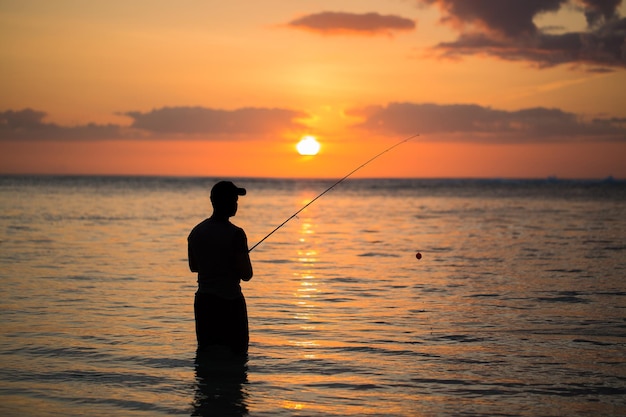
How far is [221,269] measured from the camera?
23.7 feet

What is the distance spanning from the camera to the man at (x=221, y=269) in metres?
7.14

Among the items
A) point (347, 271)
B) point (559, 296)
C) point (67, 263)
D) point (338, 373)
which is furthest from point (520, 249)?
point (338, 373)

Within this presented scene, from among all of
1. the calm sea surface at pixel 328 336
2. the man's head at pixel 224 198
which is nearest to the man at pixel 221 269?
the man's head at pixel 224 198

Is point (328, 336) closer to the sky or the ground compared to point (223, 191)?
closer to the ground

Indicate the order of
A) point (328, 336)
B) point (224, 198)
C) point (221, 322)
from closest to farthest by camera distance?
1. point (224, 198)
2. point (221, 322)
3. point (328, 336)

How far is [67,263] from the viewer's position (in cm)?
1648

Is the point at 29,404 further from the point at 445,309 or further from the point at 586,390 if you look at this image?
the point at 445,309

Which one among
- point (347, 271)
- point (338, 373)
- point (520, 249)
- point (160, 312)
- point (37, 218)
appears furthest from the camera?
point (37, 218)

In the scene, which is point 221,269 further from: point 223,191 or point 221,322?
point 223,191

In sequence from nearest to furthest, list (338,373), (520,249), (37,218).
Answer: (338,373) < (520,249) < (37,218)

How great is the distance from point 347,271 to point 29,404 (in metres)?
10.3

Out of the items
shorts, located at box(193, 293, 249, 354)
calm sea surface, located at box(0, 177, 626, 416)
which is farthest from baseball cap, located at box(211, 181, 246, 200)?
calm sea surface, located at box(0, 177, 626, 416)

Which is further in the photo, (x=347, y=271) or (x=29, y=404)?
(x=347, y=271)

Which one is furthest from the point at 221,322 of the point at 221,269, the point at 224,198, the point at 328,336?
the point at 328,336
